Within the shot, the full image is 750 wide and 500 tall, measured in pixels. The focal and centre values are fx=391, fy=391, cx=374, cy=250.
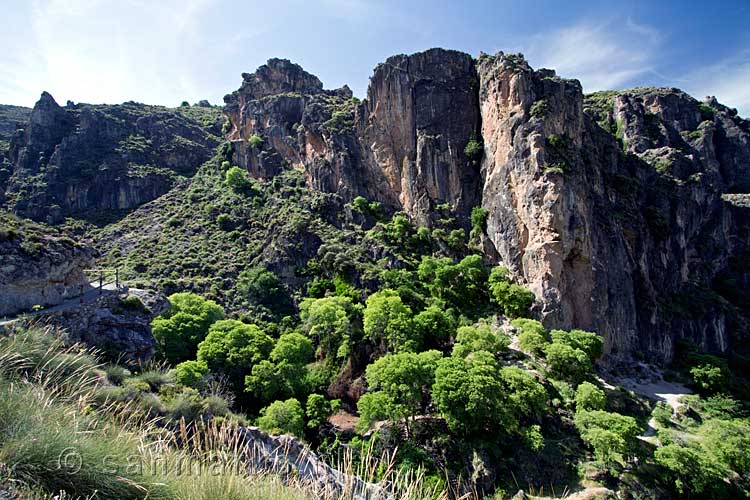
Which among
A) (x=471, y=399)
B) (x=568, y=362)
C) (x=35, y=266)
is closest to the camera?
(x=35, y=266)

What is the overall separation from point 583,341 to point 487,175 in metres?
24.0

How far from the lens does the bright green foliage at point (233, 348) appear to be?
31625mm

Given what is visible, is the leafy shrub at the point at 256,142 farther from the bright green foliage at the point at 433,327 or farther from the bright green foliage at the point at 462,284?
the bright green foliage at the point at 433,327

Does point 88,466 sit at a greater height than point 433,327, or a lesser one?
greater

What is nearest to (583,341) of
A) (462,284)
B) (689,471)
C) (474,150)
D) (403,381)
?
(689,471)

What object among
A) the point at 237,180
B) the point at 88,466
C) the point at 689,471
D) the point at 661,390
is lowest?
the point at 689,471

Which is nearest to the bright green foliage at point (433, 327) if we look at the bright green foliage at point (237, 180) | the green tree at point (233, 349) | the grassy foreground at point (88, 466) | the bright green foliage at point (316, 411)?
the bright green foliage at point (316, 411)

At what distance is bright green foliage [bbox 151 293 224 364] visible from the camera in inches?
1296

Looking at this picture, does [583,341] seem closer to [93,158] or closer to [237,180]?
[237,180]

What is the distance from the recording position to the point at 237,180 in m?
66.2

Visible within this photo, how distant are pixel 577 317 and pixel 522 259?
8.17 meters

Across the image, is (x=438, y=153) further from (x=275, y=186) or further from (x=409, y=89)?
(x=275, y=186)

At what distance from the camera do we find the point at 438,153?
54.9 metres

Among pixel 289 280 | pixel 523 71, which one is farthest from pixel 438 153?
pixel 289 280
